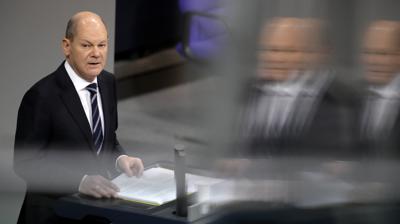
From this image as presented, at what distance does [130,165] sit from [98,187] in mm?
84

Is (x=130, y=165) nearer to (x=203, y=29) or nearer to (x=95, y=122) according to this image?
(x=95, y=122)

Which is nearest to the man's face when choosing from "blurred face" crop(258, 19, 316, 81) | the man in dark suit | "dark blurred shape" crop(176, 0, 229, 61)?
the man in dark suit

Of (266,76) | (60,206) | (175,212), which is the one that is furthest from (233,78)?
(60,206)

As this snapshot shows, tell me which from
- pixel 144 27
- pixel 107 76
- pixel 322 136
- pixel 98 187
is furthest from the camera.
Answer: pixel 107 76

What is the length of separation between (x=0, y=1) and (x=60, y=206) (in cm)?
42

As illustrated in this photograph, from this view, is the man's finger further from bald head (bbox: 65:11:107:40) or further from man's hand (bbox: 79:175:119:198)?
bald head (bbox: 65:11:107:40)

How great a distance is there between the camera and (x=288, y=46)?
88cm

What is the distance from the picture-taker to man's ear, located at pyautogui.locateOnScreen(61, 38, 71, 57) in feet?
4.64

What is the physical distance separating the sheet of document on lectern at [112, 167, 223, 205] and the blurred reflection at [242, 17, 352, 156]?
1.05 ft

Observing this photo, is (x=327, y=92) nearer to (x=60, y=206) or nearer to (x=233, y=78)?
(x=233, y=78)

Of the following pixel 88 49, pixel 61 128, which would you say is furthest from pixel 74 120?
pixel 88 49

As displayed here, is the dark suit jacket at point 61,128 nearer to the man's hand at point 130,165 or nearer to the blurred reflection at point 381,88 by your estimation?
the man's hand at point 130,165

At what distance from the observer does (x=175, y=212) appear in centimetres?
121

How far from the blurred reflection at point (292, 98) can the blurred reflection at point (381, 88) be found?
0.04 metres
